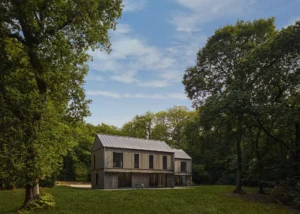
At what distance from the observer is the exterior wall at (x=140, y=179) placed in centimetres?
3158

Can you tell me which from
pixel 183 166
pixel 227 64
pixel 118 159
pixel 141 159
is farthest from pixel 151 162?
pixel 227 64

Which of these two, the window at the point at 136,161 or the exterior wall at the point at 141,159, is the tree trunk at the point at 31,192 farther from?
the window at the point at 136,161

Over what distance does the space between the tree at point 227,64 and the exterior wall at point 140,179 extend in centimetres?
1099

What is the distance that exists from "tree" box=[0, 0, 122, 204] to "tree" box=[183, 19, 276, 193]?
11085 mm

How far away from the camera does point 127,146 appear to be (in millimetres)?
30938

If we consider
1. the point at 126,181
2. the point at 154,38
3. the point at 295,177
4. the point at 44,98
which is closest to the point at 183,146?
the point at 126,181

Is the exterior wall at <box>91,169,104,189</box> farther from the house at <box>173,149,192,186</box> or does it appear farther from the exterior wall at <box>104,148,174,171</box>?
the house at <box>173,149,192,186</box>

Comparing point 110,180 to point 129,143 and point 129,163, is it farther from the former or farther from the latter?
point 129,143

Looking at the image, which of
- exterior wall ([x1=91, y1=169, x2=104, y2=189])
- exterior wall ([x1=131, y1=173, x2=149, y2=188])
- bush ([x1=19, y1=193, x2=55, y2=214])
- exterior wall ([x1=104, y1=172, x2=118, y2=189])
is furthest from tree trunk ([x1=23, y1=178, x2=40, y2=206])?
exterior wall ([x1=131, y1=173, x2=149, y2=188])

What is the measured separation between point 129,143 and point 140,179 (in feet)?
14.9

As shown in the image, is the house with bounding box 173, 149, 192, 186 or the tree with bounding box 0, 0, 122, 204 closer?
the tree with bounding box 0, 0, 122, 204

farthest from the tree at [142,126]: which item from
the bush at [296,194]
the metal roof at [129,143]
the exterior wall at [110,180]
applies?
the bush at [296,194]

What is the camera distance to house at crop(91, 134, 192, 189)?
96.4ft

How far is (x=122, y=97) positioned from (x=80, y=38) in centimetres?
1891
